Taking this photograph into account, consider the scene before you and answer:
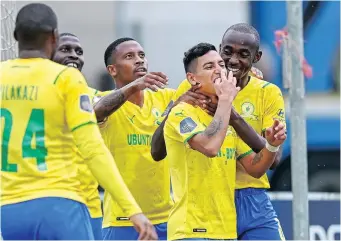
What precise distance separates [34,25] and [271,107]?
2.25 m

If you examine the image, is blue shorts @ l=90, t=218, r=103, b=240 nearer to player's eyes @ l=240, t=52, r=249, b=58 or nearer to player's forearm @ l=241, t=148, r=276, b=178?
player's forearm @ l=241, t=148, r=276, b=178

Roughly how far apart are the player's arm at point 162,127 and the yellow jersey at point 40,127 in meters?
1.17

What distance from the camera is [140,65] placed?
797cm

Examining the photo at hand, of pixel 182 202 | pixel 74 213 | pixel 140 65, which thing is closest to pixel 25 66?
pixel 74 213

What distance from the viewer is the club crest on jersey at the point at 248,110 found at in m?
7.45

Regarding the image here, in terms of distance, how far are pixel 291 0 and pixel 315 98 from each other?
21.0 ft

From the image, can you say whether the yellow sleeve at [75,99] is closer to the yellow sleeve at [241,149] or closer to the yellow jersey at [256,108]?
the yellow sleeve at [241,149]

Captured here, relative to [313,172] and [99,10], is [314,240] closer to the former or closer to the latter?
[313,172]

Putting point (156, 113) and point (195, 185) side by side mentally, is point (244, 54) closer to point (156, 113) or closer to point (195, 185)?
point (156, 113)

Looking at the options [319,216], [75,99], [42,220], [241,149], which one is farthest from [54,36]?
[319,216]

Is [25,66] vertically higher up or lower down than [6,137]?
higher up

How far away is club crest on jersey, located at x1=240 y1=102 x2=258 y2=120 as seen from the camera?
7453 mm

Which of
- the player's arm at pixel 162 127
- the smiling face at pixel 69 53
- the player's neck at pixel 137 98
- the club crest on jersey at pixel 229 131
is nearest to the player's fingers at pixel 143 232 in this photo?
the player's arm at pixel 162 127

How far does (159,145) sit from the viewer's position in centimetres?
702
